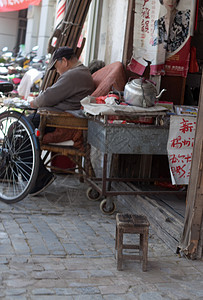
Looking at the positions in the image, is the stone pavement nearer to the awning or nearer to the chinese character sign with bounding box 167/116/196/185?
the chinese character sign with bounding box 167/116/196/185

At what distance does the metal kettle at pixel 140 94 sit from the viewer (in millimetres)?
4961

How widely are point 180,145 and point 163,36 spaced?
1.54 metres

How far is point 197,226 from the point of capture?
158 inches

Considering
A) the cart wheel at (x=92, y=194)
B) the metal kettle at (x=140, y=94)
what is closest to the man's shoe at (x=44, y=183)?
the cart wheel at (x=92, y=194)

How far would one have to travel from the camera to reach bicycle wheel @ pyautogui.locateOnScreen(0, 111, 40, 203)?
5.28m

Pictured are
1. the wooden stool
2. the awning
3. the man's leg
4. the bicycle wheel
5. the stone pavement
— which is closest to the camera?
the stone pavement

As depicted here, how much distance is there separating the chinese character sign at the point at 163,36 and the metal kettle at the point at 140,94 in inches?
29.9

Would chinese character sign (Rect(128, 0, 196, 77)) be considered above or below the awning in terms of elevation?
below

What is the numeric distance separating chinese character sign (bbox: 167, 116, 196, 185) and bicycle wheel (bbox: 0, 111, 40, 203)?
1484mm

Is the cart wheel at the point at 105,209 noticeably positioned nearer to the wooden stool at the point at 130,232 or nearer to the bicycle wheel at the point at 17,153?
the bicycle wheel at the point at 17,153

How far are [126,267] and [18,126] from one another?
255 cm

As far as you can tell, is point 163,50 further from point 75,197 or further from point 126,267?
point 126,267

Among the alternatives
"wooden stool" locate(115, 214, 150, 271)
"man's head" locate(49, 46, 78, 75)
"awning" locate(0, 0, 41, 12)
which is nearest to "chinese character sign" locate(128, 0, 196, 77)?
"man's head" locate(49, 46, 78, 75)

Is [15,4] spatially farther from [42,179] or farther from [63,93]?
[42,179]
